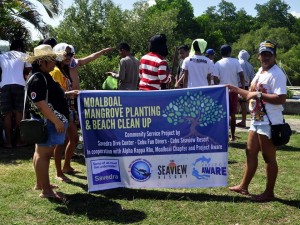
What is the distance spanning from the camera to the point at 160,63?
6.14 meters

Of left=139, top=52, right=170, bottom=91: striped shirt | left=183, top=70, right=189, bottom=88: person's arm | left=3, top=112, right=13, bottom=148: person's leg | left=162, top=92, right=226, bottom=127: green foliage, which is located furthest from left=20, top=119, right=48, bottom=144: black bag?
left=3, top=112, right=13, bottom=148: person's leg

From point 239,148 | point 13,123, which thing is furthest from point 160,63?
point 13,123

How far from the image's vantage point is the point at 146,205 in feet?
16.0

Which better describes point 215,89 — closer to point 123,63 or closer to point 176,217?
point 176,217

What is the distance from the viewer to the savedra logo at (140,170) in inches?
207

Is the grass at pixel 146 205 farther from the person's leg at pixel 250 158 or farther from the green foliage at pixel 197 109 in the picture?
the green foliage at pixel 197 109

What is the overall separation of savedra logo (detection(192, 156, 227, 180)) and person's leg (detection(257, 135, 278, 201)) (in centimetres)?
50

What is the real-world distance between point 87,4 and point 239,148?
36.5 metres

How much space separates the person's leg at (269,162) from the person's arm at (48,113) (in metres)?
2.18

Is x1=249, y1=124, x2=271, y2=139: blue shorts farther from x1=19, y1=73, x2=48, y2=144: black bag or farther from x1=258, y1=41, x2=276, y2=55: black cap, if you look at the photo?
x1=19, y1=73, x2=48, y2=144: black bag

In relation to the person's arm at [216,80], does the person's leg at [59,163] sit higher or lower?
lower

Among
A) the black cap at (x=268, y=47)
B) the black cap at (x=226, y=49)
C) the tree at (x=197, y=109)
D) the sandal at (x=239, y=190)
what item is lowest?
the sandal at (x=239, y=190)

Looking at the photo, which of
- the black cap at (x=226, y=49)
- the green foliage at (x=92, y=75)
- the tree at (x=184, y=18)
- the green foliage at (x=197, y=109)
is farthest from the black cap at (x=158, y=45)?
the tree at (x=184, y=18)

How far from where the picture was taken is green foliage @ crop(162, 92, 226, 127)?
5.11 meters
